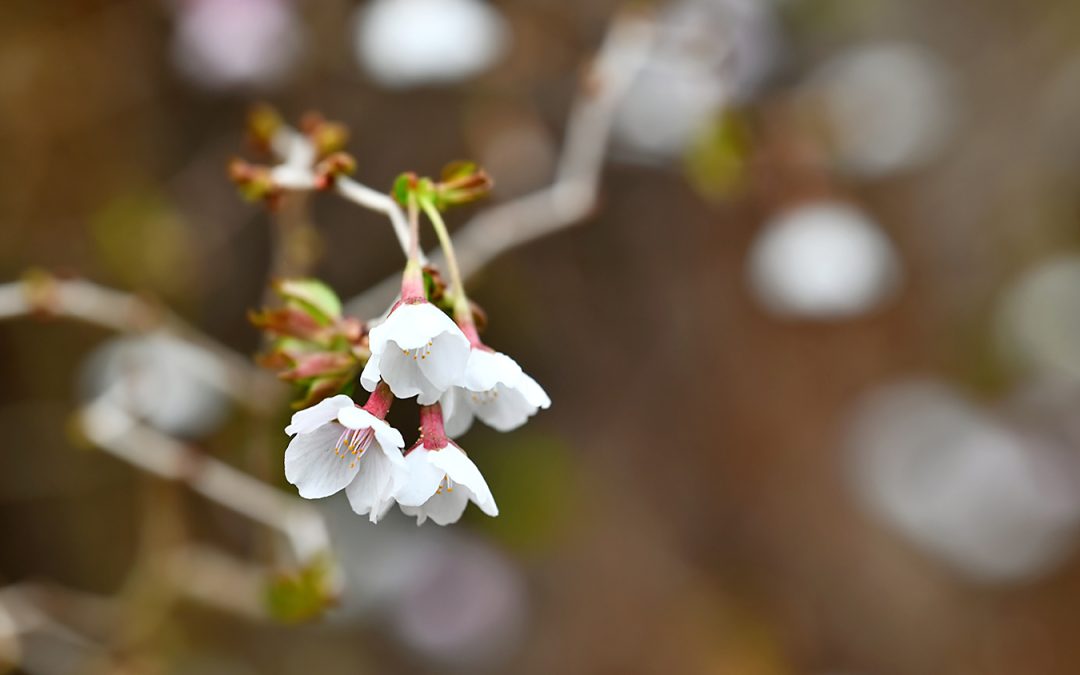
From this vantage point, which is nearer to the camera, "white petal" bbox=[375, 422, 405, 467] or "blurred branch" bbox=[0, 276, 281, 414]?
"white petal" bbox=[375, 422, 405, 467]

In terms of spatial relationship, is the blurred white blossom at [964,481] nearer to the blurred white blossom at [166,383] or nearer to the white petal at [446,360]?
the blurred white blossom at [166,383]

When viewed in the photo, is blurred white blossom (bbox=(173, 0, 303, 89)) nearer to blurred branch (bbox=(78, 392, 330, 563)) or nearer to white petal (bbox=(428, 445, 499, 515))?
blurred branch (bbox=(78, 392, 330, 563))

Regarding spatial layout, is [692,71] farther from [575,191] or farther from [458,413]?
[458,413]

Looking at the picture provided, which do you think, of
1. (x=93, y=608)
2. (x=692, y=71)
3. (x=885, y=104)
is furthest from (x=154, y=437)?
(x=885, y=104)

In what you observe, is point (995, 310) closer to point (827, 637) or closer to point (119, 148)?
point (827, 637)

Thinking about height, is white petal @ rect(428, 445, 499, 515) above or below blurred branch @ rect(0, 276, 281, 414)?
below

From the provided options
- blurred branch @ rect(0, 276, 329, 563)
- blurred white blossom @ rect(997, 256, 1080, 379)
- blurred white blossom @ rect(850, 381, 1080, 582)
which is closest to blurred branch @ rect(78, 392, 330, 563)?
blurred branch @ rect(0, 276, 329, 563)

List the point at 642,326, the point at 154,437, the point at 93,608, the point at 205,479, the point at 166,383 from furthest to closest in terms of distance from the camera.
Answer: the point at 642,326, the point at 93,608, the point at 166,383, the point at 154,437, the point at 205,479
